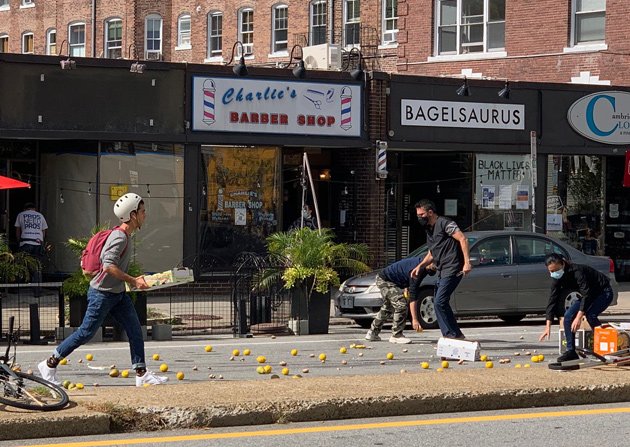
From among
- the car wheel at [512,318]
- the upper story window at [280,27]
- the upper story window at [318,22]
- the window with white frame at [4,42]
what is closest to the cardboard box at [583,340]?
the car wheel at [512,318]

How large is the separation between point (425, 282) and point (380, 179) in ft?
24.3

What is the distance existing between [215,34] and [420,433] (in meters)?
37.6

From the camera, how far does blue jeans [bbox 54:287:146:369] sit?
1091 centimetres

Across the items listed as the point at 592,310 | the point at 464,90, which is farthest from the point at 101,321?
the point at 464,90

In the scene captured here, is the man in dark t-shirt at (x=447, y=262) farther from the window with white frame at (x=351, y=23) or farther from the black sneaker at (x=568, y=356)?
the window with white frame at (x=351, y=23)

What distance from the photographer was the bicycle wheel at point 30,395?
340 inches

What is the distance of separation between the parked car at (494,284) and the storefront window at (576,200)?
26.8ft

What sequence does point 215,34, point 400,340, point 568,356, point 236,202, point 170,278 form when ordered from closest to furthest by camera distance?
1. point 170,278
2. point 568,356
3. point 400,340
4. point 236,202
5. point 215,34

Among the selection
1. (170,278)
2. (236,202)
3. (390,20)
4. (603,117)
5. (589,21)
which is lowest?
(170,278)

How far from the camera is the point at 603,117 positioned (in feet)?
88.5

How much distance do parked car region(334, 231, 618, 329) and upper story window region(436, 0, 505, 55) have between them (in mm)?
14327

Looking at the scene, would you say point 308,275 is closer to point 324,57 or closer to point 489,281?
point 489,281

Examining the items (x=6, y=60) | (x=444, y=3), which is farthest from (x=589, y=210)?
(x=6, y=60)

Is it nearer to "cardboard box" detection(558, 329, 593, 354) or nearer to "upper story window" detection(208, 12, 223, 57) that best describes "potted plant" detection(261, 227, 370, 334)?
"cardboard box" detection(558, 329, 593, 354)
